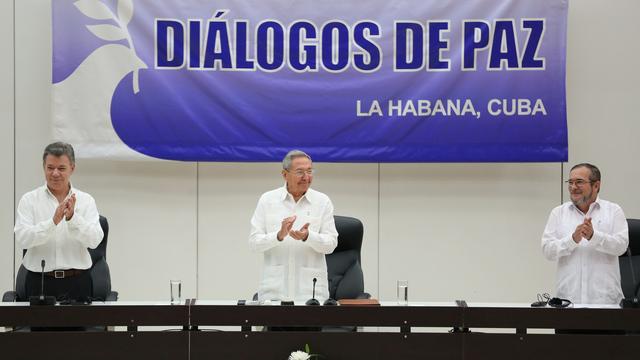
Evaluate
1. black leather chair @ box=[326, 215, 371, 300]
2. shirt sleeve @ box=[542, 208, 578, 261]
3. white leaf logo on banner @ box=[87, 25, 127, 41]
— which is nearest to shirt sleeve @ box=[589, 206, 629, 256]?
shirt sleeve @ box=[542, 208, 578, 261]

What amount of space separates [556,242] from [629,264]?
1.69 ft

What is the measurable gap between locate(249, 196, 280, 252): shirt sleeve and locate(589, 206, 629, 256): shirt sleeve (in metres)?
1.67

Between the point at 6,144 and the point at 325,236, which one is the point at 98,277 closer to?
the point at 325,236

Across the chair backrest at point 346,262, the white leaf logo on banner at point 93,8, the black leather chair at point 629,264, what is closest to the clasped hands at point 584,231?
the black leather chair at point 629,264

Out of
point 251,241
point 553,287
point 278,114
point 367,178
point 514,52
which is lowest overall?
point 553,287

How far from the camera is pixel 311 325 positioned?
3.31 meters

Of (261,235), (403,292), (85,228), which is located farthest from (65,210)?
(403,292)

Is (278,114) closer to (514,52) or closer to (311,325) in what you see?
(514,52)

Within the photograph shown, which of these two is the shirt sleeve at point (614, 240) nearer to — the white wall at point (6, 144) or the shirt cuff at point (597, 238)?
the shirt cuff at point (597, 238)

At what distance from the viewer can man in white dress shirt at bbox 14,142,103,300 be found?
3.89 metres

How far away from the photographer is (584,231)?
12.9 ft

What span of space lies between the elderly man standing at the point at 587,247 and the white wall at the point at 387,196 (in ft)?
4.57

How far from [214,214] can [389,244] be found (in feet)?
4.32

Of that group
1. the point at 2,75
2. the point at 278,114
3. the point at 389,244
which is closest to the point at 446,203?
the point at 389,244
